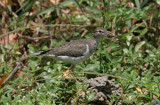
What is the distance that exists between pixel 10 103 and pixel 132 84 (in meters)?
2.36

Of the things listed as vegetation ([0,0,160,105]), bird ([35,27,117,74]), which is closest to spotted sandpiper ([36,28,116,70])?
bird ([35,27,117,74])

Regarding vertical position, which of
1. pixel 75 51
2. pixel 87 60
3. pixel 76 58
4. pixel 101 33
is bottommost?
pixel 87 60

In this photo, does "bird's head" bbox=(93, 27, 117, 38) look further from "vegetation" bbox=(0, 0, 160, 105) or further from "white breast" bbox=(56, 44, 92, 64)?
"white breast" bbox=(56, 44, 92, 64)

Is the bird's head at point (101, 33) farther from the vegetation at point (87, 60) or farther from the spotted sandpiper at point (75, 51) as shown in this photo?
the vegetation at point (87, 60)

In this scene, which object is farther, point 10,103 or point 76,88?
point 10,103

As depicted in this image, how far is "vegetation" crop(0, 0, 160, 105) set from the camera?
569cm

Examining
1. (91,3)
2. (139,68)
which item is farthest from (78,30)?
(139,68)

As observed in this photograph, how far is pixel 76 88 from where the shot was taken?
5.45 m

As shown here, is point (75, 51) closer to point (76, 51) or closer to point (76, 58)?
point (76, 51)

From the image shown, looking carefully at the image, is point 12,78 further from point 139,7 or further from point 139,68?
point 139,7

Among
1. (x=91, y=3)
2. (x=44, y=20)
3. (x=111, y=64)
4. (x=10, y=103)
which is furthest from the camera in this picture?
(x=44, y=20)

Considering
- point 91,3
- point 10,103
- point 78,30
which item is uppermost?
point 91,3

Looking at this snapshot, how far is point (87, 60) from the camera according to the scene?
290 inches

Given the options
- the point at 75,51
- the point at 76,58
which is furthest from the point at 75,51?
the point at 76,58
